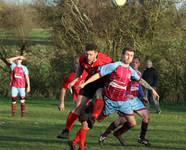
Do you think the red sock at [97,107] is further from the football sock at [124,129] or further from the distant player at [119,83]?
the football sock at [124,129]

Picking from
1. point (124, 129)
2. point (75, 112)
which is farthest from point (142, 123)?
point (75, 112)

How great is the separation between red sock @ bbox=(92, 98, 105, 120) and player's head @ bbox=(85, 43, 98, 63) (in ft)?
2.35

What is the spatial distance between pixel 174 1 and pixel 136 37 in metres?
2.67

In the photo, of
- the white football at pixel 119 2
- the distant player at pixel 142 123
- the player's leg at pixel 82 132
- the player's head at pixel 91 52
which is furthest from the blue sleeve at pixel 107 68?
the white football at pixel 119 2

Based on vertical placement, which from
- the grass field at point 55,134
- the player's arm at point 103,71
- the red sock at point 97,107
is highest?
the player's arm at point 103,71

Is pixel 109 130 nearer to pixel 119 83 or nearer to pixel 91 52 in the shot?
pixel 119 83

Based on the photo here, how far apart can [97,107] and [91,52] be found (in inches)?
37.7

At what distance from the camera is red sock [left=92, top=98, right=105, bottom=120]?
998 cm

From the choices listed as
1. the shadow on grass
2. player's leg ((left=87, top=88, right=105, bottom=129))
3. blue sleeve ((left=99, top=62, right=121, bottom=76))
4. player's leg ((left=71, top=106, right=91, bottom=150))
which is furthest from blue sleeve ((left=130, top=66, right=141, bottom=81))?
the shadow on grass

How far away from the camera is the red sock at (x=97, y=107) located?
998 centimetres

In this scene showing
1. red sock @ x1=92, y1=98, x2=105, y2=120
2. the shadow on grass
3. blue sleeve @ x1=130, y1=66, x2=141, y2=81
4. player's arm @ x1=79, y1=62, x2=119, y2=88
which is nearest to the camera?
player's arm @ x1=79, y1=62, x2=119, y2=88

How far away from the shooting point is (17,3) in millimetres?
41031

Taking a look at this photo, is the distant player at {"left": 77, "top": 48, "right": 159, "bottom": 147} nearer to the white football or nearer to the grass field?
the grass field

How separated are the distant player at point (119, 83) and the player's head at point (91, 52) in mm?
372
